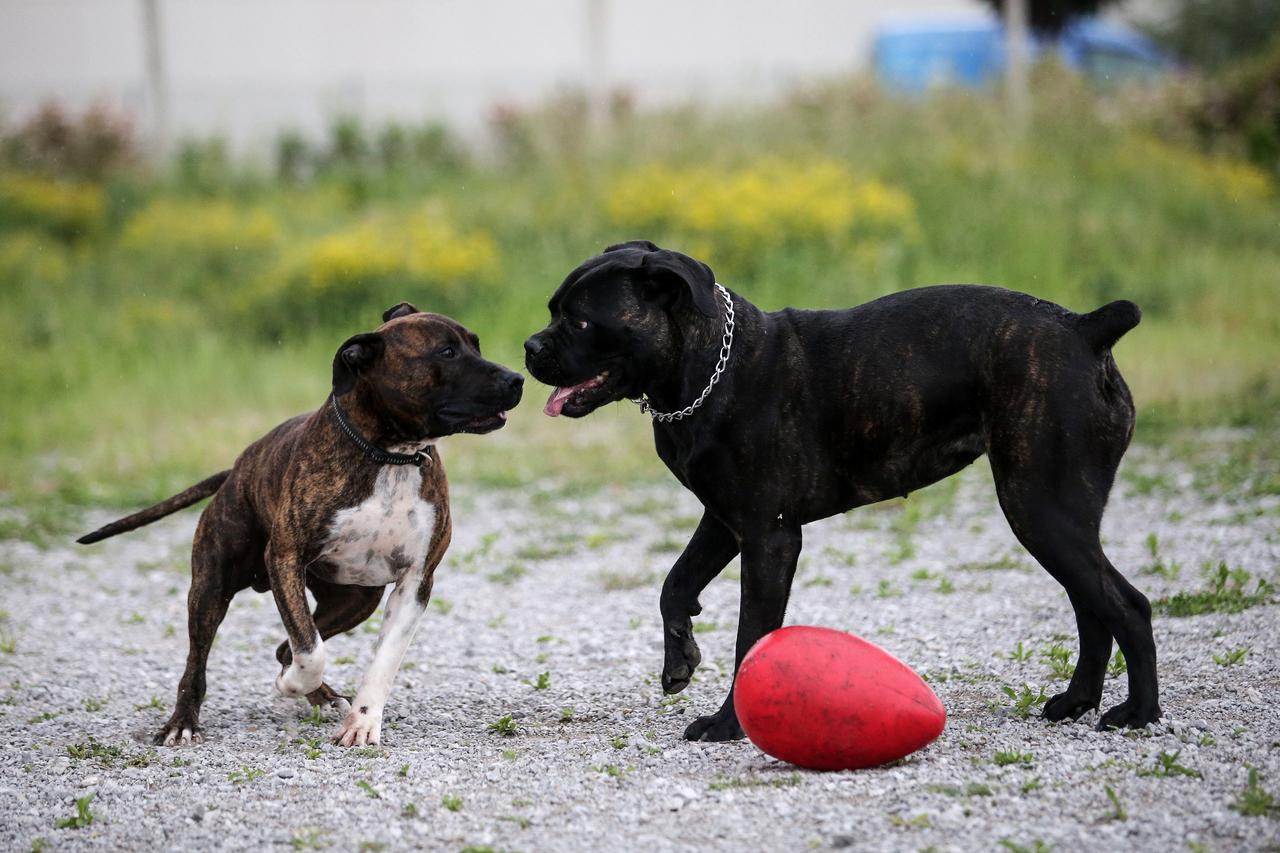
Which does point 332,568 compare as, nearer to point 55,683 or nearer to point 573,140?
point 55,683

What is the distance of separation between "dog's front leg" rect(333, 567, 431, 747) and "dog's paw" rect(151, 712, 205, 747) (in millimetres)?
594

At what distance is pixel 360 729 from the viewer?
564 centimetres

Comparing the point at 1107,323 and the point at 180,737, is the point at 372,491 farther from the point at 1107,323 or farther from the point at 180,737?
the point at 1107,323

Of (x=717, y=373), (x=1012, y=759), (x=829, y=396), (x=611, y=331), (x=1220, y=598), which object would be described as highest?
(x=611, y=331)

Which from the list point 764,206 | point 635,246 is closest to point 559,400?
point 635,246

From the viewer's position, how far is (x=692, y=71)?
23641 millimetres

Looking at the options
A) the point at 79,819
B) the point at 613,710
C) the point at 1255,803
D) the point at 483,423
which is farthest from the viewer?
the point at 613,710

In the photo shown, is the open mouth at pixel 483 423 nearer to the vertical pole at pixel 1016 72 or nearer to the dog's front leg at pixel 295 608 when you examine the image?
the dog's front leg at pixel 295 608

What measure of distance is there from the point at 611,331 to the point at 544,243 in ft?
41.2

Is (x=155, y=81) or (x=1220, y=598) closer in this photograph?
(x=1220, y=598)

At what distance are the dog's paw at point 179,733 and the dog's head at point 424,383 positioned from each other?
1428 mm

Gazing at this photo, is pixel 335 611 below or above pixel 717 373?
below

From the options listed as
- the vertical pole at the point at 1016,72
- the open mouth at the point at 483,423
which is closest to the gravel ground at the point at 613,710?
the open mouth at the point at 483,423

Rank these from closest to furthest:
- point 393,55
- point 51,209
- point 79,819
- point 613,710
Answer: point 79,819
point 613,710
point 51,209
point 393,55
